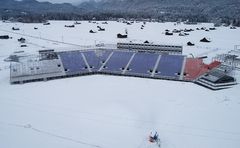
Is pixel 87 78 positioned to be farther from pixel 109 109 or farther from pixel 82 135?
pixel 82 135

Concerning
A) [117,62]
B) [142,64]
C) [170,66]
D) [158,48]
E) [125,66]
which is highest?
[158,48]

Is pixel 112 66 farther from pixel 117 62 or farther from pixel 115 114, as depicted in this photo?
pixel 115 114

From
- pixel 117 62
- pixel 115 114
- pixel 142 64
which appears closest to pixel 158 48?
pixel 142 64

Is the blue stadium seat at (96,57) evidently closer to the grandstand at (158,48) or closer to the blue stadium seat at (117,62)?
the blue stadium seat at (117,62)

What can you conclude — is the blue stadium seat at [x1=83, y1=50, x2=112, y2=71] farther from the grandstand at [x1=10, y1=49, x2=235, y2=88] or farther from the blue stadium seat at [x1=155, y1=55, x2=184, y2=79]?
the blue stadium seat at [x1=155, y1=55, x2=184, y2=79]

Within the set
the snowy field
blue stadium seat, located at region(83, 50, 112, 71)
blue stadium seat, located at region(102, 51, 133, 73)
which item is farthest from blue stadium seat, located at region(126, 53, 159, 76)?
blue stadium seat, located at region(83, 50, 112, 71)

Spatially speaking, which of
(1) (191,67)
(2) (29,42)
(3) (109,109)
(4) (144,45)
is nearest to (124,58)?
(4) (144,45)
